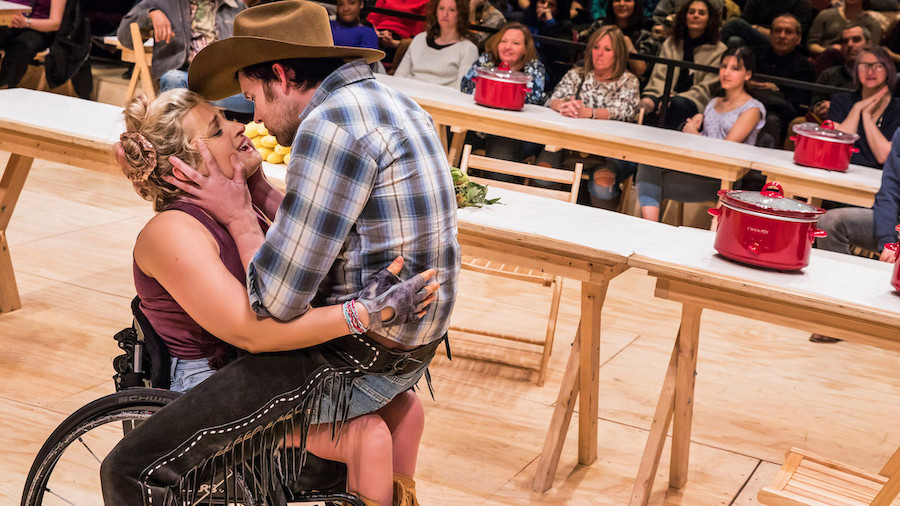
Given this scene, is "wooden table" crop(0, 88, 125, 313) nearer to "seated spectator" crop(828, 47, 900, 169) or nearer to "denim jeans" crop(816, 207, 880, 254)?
"denim jeans" crop(816, 207, 880, 254)

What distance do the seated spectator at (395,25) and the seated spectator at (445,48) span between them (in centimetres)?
69

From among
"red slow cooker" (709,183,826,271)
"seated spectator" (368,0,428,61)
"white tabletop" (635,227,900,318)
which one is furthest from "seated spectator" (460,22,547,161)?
"red slow cooker" (709,183,826,271)

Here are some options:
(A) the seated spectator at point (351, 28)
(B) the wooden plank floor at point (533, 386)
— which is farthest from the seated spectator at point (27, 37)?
(B) the wooden plank floor at point (533, 386)

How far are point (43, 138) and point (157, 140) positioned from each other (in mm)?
1722

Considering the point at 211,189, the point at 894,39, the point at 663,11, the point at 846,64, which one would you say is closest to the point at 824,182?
the point at 846,64

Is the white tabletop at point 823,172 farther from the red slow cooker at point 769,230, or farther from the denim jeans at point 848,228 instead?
the red slow cooker at point 769,230

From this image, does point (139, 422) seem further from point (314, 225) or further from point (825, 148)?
point (825, 148)

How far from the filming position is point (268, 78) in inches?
75.0

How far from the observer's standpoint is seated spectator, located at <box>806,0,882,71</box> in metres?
6.64

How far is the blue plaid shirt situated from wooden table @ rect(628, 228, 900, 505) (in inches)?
36.7

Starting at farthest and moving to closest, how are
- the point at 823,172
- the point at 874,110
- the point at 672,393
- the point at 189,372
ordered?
the point at 874,110
the point at 823,172
the point at 672,393
the point at 189,372

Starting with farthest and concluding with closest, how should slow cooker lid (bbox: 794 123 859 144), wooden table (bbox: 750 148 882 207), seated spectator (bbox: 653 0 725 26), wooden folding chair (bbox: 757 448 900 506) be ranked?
seated spectator (bbox: 653 0 725 26) → slow cooker lid (bbox: 794 123 859 144) → wooden table (bbox: 750 148 882 207) → wooden folding chair (bbox: 757 448 900 506)

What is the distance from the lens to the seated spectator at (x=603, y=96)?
5.83 metres

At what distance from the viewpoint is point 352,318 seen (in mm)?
1838
